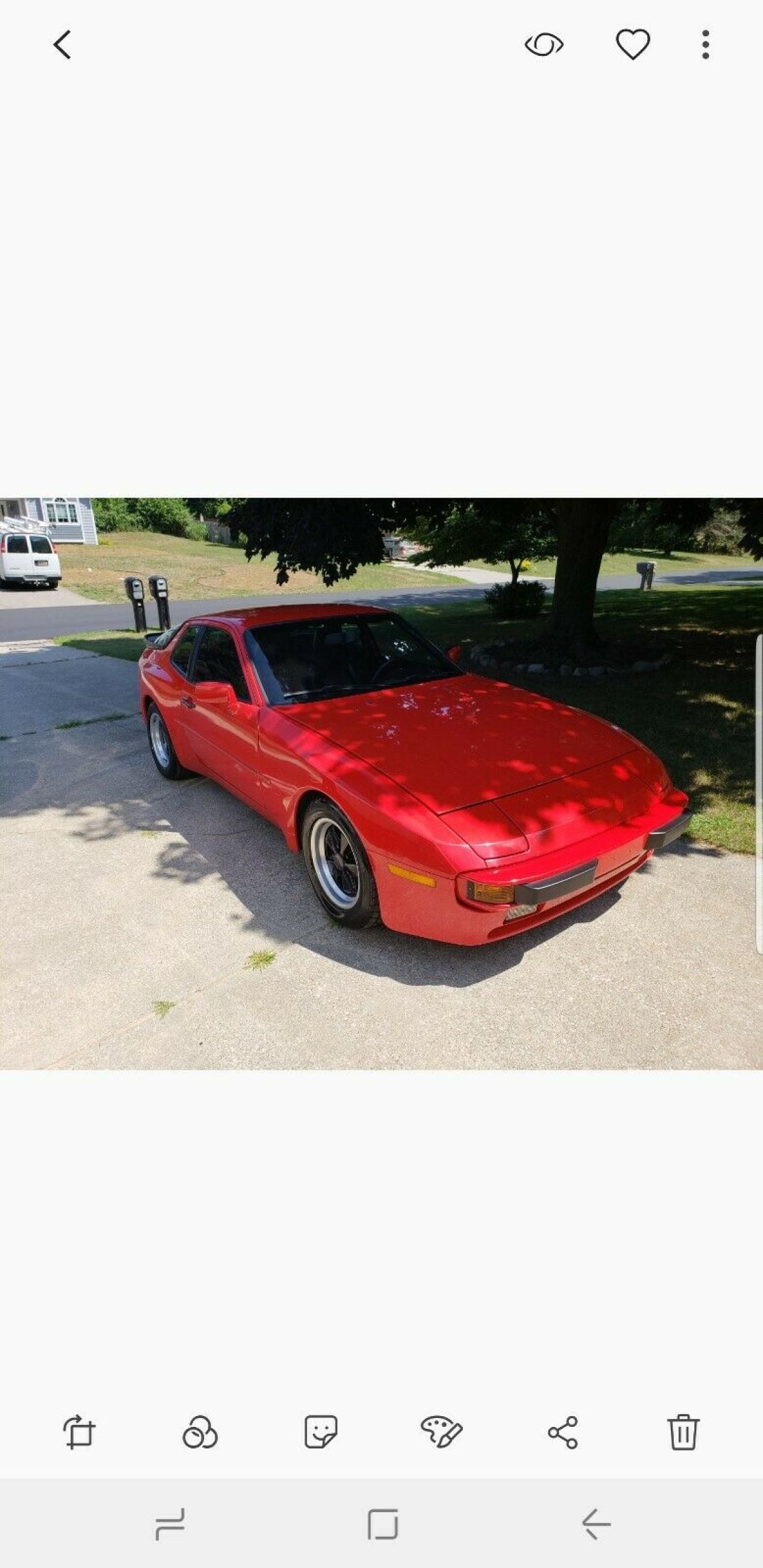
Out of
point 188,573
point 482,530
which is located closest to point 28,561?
point 188,573

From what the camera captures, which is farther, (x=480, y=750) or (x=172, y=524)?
(x=172, y=524)

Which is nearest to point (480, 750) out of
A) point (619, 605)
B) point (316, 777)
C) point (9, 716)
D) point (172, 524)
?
point (316, 777)

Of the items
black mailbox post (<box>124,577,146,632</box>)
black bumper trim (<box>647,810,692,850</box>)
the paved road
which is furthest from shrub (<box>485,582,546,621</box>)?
black bumper trim (<box>647,810,692,850</box>)

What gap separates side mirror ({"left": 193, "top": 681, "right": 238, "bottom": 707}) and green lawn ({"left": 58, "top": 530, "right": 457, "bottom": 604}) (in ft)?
58.9

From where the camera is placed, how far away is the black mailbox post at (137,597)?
47.2 ft

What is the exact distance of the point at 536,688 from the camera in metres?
8.05

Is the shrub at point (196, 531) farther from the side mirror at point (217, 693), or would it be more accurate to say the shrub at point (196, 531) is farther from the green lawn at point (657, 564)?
the side mirror at point (217, 693)

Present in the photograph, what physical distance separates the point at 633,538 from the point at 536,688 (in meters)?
33.3

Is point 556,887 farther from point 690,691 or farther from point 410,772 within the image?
point 690,691

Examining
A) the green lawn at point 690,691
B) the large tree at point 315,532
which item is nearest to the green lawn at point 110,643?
the green lawn at point 690,691

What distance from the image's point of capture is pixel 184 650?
17.3 ft

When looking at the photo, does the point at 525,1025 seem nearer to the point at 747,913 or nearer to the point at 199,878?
the point at 747,913

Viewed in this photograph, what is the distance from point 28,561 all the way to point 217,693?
2274 centimetres

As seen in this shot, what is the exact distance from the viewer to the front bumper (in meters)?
2.96
